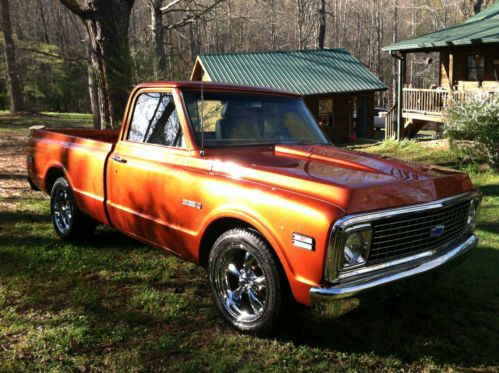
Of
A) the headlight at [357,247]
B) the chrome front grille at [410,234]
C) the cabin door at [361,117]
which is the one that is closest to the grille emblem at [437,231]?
the chrome front grille at [410,234]

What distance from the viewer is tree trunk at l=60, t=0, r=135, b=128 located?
1066 centimetres

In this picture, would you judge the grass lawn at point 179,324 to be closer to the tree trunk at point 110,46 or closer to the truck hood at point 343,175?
the truck hood at point 343,175

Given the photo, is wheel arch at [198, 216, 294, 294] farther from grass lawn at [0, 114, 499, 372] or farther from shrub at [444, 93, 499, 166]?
shrub at [444, 93, 499, 166]

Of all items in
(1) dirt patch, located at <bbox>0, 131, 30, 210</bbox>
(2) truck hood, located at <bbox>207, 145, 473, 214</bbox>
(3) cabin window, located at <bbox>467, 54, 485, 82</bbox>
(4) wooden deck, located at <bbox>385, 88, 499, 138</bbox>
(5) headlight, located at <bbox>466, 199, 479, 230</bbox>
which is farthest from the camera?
(3) cabin window, located at <bbox>467, 54, 485, 82</bbox>

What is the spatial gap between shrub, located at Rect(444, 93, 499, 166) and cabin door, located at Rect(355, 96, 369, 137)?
48.4 feet

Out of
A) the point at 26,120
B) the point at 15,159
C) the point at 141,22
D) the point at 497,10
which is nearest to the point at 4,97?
the point at 26,120

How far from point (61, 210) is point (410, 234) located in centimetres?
424

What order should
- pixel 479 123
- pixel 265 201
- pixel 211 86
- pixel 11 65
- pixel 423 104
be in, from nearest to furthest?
1. pixel 265 201
2. pixel 211 86
3. pixel 479 123
4. pixel 423 104
5. pixel 11 65

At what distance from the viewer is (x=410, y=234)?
10.6 ft

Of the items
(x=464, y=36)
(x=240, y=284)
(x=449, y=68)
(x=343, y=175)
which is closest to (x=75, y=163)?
(x=240, y=284)

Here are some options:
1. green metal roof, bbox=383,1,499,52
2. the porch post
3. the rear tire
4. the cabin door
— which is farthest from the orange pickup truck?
the cabin door

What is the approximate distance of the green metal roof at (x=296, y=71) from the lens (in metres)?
22.2

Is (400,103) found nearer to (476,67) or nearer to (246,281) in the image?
(476,67)

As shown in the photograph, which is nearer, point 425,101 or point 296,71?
point 425,101
